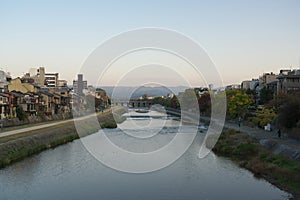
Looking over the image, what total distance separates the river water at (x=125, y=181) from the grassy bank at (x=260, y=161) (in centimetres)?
39

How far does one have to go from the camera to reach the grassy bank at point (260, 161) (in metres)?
10.6

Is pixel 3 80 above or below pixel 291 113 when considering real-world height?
above

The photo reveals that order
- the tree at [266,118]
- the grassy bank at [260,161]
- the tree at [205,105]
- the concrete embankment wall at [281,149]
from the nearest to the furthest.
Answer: the grassy bank at [260,161] → the concrete embankment wall at [281,149] → the tree at [266,118] → the tree at [205,105]

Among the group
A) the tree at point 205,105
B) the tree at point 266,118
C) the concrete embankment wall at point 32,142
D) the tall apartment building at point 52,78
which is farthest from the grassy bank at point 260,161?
the tall apartment building at point 52,78

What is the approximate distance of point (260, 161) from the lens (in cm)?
1323

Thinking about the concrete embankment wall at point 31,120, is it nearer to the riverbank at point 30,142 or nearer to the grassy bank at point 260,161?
the riverbank at point 30,142

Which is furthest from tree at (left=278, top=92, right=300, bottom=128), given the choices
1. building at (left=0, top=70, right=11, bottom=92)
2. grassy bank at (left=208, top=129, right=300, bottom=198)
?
building at (left=0, top=70, right=11, bottom=92)

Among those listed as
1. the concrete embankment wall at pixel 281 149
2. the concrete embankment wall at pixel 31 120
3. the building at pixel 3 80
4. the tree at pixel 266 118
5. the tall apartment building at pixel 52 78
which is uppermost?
the tall apartment building at pixel 52 78

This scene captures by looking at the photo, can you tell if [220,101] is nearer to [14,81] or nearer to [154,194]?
[14,81]

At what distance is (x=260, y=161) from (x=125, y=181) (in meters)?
5.65

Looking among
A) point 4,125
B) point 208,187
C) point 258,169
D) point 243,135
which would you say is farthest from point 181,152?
point 4,125

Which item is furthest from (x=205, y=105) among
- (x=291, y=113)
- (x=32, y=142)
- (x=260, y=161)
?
(x=32, y=142)

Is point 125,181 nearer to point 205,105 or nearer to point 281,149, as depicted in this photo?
point 281,149

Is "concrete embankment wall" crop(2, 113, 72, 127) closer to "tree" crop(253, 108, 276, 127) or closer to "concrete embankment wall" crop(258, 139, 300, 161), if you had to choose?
"concrete embankment wall" crop(258, 139, 300, 161)
